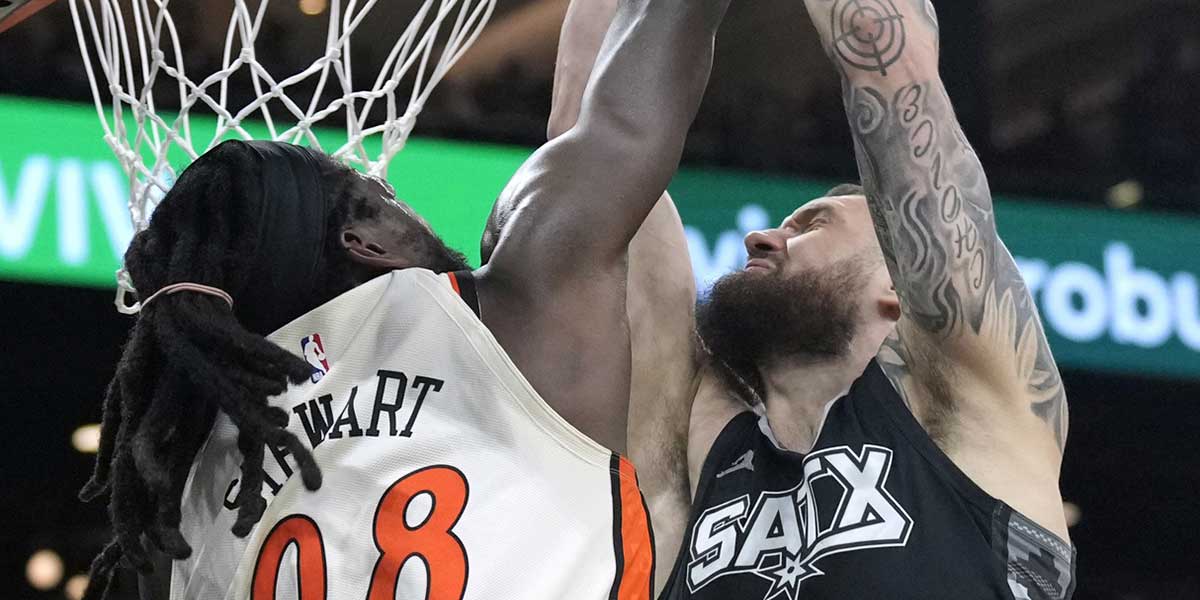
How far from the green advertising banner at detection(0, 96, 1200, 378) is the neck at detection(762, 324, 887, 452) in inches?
70.7

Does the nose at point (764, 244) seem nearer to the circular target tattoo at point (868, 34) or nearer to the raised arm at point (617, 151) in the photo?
the circular target tattoo at point (868, 34)

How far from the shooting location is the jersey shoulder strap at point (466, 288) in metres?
1.56

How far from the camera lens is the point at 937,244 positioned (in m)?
1.94

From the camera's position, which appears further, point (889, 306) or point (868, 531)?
point (889, 306)

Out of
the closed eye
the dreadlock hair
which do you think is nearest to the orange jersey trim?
the dreadlock hair

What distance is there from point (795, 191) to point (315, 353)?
11.1 feet

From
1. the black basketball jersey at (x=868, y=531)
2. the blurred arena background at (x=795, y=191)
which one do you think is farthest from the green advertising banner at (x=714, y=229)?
the black basketball jersey at (x=868, y=531)

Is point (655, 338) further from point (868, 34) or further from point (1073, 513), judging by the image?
point (1073, 513)

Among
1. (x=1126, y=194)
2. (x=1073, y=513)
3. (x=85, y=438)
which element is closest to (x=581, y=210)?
(x=1126, y=194)

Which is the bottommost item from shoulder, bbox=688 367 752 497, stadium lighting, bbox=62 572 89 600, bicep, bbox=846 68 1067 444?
stadium lighting, bbox=62 572 89 600

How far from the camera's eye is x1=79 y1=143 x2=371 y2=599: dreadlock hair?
150 centimetres

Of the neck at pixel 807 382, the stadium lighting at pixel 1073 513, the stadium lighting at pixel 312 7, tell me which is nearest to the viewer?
the neck at pixel 807 382

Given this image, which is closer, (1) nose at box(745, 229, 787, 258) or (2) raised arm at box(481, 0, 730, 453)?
(2) raised arm at box(481, 0, 730, 453)

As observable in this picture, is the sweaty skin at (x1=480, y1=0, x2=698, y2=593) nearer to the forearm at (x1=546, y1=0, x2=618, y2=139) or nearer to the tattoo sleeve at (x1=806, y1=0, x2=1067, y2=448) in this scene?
the forearm at (x1=546, y1=0, x2=618, y2=139)
